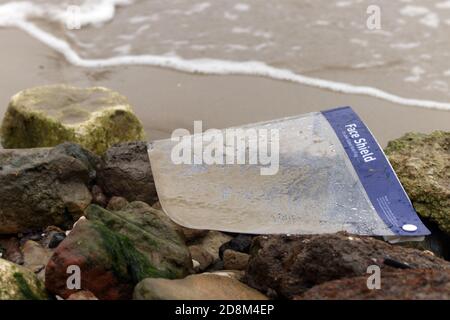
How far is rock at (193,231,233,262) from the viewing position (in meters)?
3.19

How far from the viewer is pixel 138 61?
5570 mm

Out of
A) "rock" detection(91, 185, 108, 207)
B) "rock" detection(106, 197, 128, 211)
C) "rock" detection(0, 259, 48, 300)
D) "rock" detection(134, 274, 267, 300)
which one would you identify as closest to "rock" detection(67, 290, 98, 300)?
"rock" detection(0, 259, 48, 300)

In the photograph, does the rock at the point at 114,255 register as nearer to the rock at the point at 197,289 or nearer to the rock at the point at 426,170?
the rock at the point at 197,289

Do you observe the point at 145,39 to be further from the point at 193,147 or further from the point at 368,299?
the point at 368,299

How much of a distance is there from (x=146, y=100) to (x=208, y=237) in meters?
1.92

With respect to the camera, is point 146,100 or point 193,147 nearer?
point 193,147

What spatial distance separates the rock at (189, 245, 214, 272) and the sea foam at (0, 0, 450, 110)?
2.39 metres

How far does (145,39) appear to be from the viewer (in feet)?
19.4

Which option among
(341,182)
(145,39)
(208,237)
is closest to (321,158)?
(341,182)

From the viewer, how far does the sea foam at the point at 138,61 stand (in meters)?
5.14

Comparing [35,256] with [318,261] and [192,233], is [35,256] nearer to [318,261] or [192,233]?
[192,233]

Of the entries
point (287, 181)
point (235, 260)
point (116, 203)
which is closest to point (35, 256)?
point (116, 203)

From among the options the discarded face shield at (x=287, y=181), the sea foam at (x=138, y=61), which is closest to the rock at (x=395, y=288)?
the discarded face shield at (x=287, y=181)

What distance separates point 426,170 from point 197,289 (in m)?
1.53
